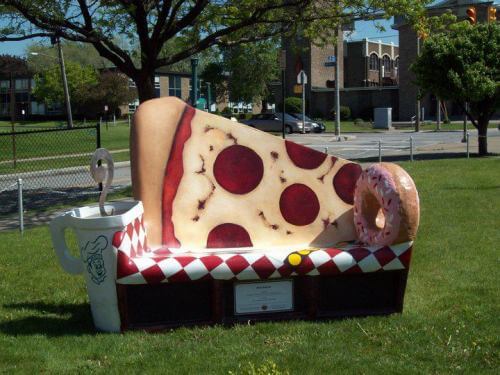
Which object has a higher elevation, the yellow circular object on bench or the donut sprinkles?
the donut sprinkles

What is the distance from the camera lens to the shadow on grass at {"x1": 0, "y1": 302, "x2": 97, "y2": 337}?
493 centimetres

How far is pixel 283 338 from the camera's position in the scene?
4.64 m

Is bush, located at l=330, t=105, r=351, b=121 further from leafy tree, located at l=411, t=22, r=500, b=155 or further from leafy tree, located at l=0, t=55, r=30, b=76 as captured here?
leafy tree, located at l=411, t=22, r=500, b=155

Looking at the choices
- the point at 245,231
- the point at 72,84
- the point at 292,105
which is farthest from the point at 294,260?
the point at 72,84

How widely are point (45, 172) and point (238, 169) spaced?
1384 cm

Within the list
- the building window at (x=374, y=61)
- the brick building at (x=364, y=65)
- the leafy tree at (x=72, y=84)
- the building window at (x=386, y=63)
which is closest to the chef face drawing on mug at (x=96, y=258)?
the leafy tree at (x=72, y=84)

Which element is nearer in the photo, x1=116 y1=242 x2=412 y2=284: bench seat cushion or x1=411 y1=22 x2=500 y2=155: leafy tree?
x1=116 y1=242 x2=412 y2=284: bench seat cushion

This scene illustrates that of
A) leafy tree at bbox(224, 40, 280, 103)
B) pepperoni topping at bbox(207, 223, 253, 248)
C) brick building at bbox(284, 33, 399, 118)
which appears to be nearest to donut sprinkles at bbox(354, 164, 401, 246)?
pepperoni topping at bbox(207, 223, 253, 248)

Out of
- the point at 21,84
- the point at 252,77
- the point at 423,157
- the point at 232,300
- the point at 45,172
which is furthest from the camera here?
the point at 21,84

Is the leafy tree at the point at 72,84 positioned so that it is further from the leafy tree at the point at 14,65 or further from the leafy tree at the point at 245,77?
the leafy tree at the point at 245,77

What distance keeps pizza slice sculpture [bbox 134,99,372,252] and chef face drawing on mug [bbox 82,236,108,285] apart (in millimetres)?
840

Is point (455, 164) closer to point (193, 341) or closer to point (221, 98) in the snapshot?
point (193, 341)

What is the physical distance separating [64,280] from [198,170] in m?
1.89

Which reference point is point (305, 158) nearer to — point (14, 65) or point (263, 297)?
point (263, 297)
